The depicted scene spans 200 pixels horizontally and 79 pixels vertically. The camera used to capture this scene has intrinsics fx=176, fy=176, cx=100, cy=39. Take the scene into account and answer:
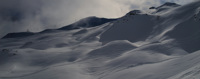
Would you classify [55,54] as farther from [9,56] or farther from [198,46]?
[198,46]

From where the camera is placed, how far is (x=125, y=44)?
12867mm

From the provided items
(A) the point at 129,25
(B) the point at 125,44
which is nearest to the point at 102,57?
(B) the point at 125,44

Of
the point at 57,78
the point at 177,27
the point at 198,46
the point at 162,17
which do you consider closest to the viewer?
the point at 57,78

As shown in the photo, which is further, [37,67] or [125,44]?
[125,44]

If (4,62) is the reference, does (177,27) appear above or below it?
above

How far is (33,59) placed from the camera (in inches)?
508

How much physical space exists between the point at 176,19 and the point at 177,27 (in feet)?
8.49

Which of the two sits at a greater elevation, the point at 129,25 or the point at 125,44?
the point at 129,25

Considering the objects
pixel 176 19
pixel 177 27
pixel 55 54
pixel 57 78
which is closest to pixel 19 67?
pixel 55 54

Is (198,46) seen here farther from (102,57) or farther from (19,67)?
(19,67)

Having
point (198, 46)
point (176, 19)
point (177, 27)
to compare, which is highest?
point (176, 19)

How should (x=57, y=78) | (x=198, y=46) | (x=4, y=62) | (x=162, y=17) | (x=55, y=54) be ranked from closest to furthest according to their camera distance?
(x=57, y=78) < (x=198, y=46) < (x=4, y=62) < (x=55, y=54) < (x=162, y=17)

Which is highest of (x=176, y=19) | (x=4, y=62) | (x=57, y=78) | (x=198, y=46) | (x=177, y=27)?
(x=176, y=19)

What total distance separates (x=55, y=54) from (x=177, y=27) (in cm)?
1006
